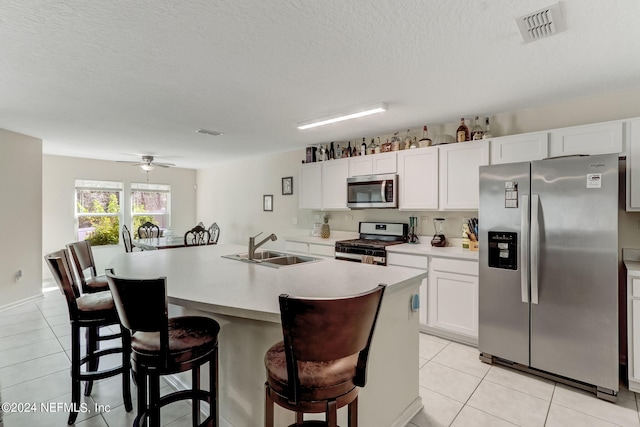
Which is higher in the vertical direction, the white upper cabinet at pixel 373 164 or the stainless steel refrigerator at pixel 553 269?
the white upper cabinet at pixel 373 164

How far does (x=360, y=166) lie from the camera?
4281 mm

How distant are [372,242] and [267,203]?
2745mm

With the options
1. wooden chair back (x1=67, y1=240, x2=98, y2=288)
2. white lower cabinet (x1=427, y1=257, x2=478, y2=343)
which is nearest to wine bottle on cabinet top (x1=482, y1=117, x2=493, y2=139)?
white lower cabinet (x1=427, y1=257, x2=478, y2=343)

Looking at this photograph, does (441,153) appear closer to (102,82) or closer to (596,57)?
(596,57)

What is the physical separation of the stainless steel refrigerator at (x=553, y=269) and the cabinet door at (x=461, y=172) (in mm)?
477

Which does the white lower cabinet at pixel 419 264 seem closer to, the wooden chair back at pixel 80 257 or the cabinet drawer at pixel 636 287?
the cabinet drawer at pixel 636 287

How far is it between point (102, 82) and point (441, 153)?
3367mm

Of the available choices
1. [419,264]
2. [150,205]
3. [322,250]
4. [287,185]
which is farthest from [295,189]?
[150,205]

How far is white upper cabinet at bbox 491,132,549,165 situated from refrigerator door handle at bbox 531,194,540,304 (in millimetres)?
639

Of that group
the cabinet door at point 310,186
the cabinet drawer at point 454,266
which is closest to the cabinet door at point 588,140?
the cabinet drawer at point 454,266

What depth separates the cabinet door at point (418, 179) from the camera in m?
3.58

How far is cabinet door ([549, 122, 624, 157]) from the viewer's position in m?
2.54

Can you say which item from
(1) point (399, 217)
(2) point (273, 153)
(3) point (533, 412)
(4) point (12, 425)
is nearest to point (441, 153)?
(1) point (399, 217)

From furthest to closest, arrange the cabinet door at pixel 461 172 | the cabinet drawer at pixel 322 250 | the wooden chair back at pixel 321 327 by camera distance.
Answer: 1. the cabinet drawer at pixel 322 250
2. the cabinet door at pixel 461 172
3. the wooden chair back at pixel 321 327
